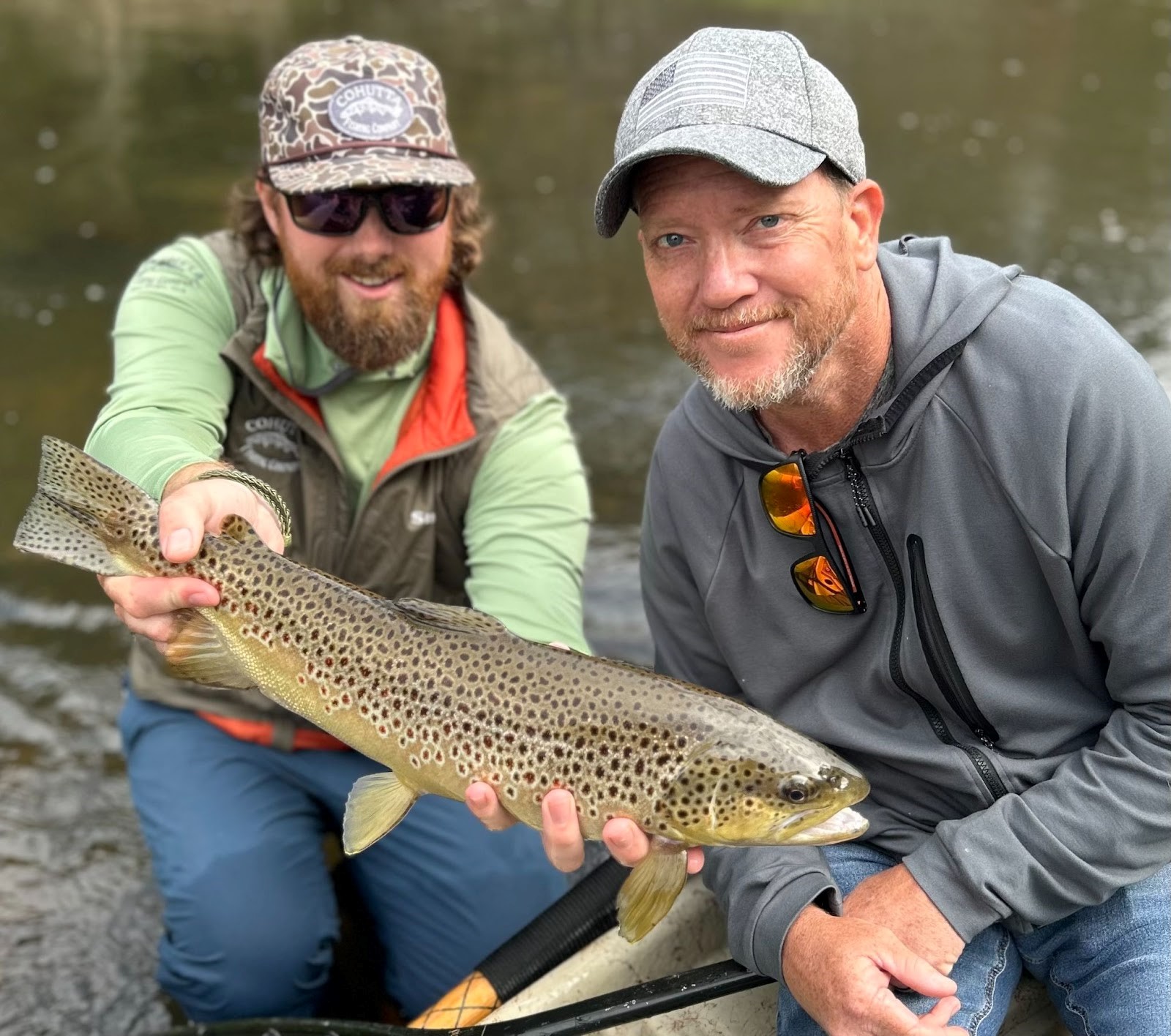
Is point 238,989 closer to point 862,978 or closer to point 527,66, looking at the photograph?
point 862,978

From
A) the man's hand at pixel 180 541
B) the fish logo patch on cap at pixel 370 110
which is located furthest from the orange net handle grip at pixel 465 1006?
the fish logo patch on cap at pixel 370 110

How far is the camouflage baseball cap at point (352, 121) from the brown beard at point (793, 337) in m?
1.39

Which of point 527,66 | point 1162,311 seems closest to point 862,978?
point 1162,311

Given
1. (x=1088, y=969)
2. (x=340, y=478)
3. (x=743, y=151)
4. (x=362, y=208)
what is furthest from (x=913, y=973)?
(x=362, y=208)

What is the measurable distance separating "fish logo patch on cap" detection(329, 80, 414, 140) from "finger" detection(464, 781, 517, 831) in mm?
2024

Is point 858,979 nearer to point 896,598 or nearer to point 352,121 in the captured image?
point 896,598

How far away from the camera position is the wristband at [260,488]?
125 inches

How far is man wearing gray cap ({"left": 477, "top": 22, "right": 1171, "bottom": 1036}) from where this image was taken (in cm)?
267

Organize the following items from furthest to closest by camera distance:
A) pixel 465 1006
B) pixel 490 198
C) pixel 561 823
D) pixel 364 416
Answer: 1. pixel 490 198
2. pixel 364 416
3. pixel 465 1006
4. pixel 561 823

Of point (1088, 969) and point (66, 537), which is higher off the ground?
point (66, 537)

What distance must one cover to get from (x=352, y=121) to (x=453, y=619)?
1719mm

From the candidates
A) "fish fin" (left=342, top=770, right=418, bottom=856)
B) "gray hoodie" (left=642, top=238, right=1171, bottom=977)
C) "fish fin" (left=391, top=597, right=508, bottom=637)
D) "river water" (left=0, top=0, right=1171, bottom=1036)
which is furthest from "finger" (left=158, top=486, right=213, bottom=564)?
"river water" (left=0, top=0, right=1171, bottom=1036)

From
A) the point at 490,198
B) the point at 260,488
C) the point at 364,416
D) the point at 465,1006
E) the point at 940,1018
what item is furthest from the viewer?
the point at 490,198

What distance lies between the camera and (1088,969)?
2.85 m
